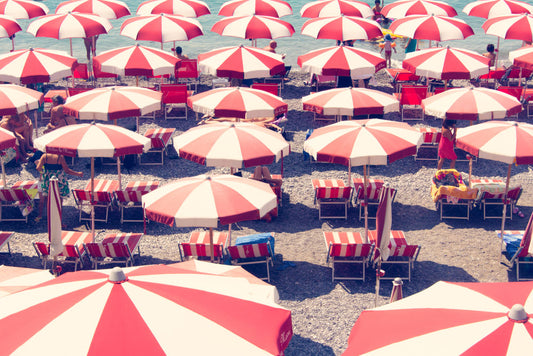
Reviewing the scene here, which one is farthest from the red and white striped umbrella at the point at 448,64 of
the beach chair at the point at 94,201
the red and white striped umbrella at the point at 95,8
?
the red and white striped umbrella at the point at 95,8

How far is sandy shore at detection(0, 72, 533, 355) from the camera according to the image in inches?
366

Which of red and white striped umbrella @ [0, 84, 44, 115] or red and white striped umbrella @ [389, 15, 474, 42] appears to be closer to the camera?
red and white striped umbrella @ [0, 84, 44, 115]

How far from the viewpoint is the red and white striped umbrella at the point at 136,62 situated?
15523 mm

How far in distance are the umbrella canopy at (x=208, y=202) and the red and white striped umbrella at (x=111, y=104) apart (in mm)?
3980

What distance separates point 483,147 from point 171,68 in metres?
8.29

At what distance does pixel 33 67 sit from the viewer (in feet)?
49.9

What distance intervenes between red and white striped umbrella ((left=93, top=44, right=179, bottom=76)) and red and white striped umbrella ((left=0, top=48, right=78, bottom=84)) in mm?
→ 921

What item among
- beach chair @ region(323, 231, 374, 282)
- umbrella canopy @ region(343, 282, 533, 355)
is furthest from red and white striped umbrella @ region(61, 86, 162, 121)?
umbrella canopy @ region(343, 282, 533, 355)

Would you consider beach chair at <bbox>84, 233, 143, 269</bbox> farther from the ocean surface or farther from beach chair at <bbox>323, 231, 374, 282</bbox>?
the ocean surface

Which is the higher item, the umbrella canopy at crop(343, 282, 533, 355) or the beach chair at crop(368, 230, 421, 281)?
the umbrella canopy at crop(343, 282, 533, 355)

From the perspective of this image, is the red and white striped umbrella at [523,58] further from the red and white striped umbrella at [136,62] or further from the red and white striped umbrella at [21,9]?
the red and white striped umbrella at [21,9]

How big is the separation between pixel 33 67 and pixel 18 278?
887cm

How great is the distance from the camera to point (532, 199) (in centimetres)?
1273

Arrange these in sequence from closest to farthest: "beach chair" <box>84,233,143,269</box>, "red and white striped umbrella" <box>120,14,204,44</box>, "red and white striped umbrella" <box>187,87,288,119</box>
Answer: "beach chair" <box>84,233,143,269</box>
"red and white striped umbrella" <box>187,87,288,119</box>
"red and white striped umbrella" <box>120,14,204,44</box>
